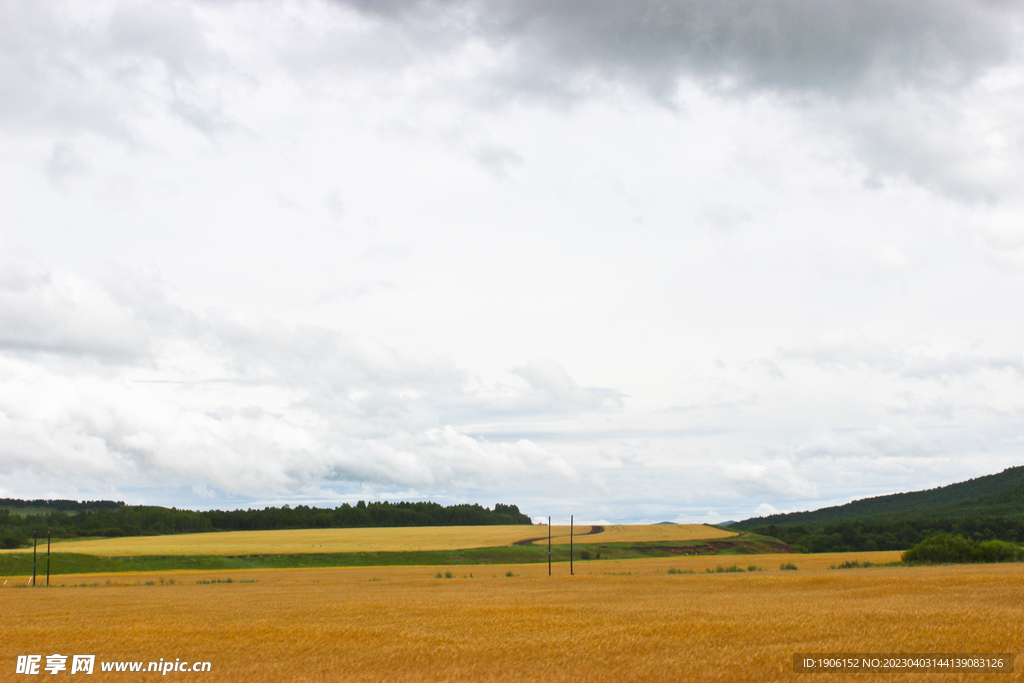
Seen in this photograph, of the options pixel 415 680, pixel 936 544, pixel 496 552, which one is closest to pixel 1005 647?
pixel 415 680

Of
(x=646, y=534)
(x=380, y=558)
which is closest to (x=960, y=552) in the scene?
(x=380, y=558)

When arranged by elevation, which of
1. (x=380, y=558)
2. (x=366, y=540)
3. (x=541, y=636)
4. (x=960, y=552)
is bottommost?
(x=380, y=558)

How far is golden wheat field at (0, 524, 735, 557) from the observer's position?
280 ft

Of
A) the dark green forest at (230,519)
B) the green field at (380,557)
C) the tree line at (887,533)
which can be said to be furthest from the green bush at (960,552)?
the dark green forest at (230,519)

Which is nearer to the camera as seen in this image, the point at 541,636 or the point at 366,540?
the point at 541,636

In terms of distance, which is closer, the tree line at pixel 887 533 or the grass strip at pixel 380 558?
the grass strip at pixel 380 558

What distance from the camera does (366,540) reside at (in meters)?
→ 97.6

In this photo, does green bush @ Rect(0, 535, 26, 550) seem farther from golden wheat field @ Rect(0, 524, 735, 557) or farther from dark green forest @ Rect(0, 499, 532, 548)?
dark green forest @ Rect(0, 499, 532, 548)

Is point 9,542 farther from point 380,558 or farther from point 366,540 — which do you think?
point 380,558

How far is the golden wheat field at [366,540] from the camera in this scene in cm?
8525

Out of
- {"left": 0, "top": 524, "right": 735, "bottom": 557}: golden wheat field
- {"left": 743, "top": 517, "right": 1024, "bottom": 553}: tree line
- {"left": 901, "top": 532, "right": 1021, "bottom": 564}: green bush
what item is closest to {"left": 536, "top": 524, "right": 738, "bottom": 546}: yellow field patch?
{"left": 0, "top": 524, "right": 735, "bottom": 557}: golden wheat field

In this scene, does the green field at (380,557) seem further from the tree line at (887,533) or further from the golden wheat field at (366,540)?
the tree line at (887,533)

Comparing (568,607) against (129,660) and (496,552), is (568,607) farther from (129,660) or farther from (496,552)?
(496,552)

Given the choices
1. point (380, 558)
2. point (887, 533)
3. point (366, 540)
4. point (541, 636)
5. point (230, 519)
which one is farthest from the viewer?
point (230, 519)
